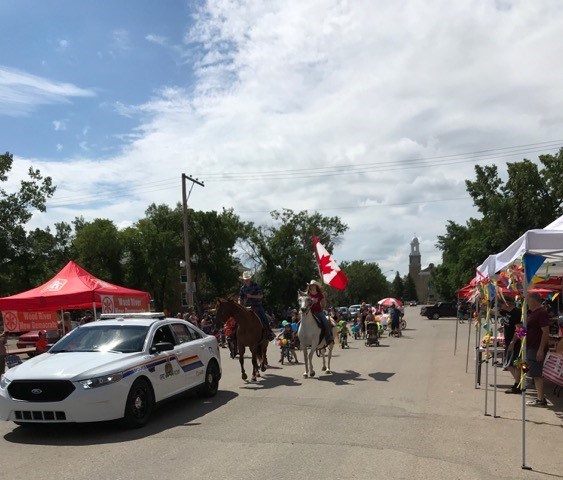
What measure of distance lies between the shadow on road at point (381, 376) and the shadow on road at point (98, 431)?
4.85 meters

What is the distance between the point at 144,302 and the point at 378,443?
1407cm

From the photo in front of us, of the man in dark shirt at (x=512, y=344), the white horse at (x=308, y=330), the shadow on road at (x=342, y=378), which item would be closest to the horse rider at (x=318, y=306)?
the white horse at (x=308, y=330)

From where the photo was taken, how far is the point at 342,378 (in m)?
13.0

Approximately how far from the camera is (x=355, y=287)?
130500 mm

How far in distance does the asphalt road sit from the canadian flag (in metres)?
4.78

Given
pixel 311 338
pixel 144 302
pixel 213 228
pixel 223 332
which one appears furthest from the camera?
pixel 213 228

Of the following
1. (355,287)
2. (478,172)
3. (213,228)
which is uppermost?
(478,172)

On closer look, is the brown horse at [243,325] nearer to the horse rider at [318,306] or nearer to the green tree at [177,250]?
the horse rider at [318,306]

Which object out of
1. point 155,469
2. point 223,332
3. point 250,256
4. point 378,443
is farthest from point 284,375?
point 250,256

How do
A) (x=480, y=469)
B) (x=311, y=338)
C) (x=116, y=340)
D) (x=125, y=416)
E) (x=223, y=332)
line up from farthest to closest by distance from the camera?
(x=223, y=332), (x=311, y=338), (x=116, y=340), (x=125, y=416), (x=480, y=469)

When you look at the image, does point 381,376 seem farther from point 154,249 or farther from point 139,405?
point 154,249

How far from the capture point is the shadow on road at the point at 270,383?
11852 millimetres

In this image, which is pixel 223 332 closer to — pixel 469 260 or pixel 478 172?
pixel 478 172

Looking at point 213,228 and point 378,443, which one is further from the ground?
point 213,228
